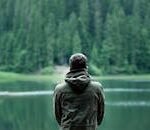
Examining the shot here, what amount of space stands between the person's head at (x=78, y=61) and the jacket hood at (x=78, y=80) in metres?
0.06

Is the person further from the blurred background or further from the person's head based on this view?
the blurred background

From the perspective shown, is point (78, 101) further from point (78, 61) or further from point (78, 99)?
point (78, 61)

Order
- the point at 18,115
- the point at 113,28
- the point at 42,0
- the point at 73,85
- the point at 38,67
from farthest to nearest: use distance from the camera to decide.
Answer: the point at 42,0, the point at 113,28, the point at 38,67, the point at 18,115, the point at 73,85

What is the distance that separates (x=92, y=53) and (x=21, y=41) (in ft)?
68.3

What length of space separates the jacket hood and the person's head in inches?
2.3

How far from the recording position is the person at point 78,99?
27.7 feet

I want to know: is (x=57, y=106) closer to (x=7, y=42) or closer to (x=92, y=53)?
(x=92, y=53)

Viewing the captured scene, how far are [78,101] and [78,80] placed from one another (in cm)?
35

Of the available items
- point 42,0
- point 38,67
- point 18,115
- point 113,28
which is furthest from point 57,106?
point 42,0

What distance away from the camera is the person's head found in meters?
8.53

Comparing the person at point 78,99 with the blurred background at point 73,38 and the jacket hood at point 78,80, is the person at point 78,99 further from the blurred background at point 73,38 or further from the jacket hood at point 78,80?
the blurred background at point 73,38

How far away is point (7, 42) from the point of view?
516 feet

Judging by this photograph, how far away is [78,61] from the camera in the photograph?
8.54m

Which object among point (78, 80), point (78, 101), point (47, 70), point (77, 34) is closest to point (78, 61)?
point (78, 80)
